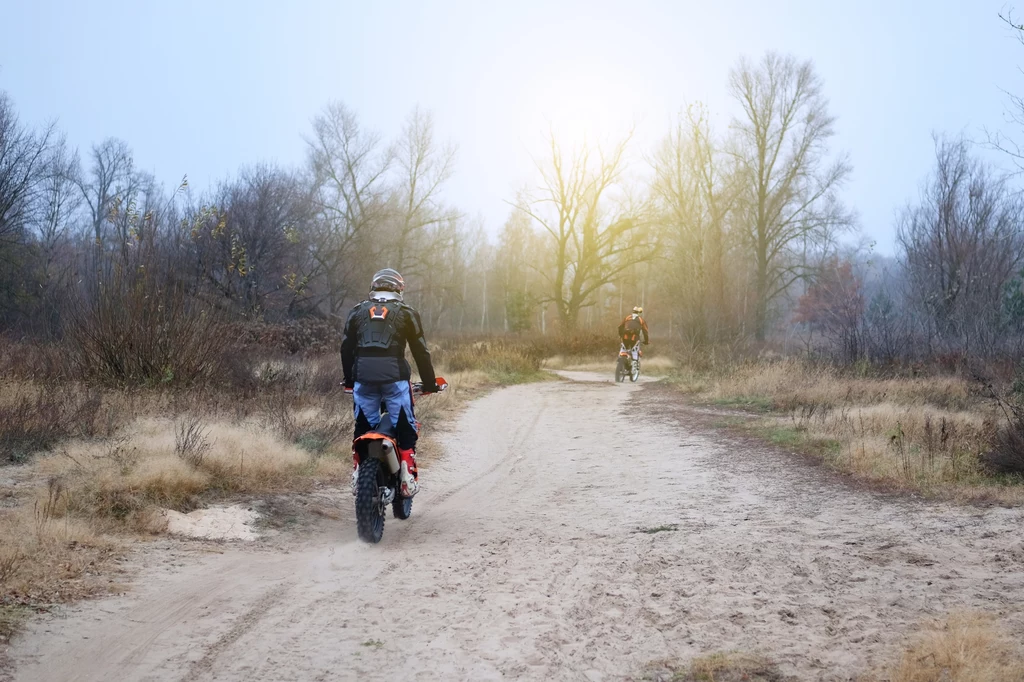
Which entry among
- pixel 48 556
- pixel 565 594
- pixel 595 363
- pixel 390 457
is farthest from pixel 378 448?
pixel 595 363

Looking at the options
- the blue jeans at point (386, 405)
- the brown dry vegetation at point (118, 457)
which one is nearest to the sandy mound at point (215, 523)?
the brown dry vegetation at point (118, 457)

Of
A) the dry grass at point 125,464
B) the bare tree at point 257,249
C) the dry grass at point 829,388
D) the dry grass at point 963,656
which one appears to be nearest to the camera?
the dry grass at point 963,656

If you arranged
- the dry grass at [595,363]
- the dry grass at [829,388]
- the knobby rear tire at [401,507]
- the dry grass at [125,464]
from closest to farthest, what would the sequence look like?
the dry grass at [125,464]
the knobby rear tire at [401,507]
the dry grass at [829,388]
the dry grass at [595,363]

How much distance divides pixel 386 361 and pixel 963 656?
4.40 metres

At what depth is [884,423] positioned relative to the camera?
37.0ft

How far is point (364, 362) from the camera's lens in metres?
6.55

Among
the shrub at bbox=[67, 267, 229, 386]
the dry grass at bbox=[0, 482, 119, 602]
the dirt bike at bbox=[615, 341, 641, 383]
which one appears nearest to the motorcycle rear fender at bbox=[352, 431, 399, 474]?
the dry grass at bbox=[0, 482, 119, 602]

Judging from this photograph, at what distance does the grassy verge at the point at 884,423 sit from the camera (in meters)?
7.97

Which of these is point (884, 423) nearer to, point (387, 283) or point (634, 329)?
point (387, 283)

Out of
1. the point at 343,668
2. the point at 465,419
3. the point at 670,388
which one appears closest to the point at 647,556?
the point at 343,668

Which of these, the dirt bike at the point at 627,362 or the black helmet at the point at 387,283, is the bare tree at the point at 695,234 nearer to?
the dirt bike at the point at 627,362

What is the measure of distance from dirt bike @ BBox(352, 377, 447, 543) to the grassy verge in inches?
194

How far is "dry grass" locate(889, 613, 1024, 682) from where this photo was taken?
3.53m

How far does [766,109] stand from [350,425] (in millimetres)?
39612
